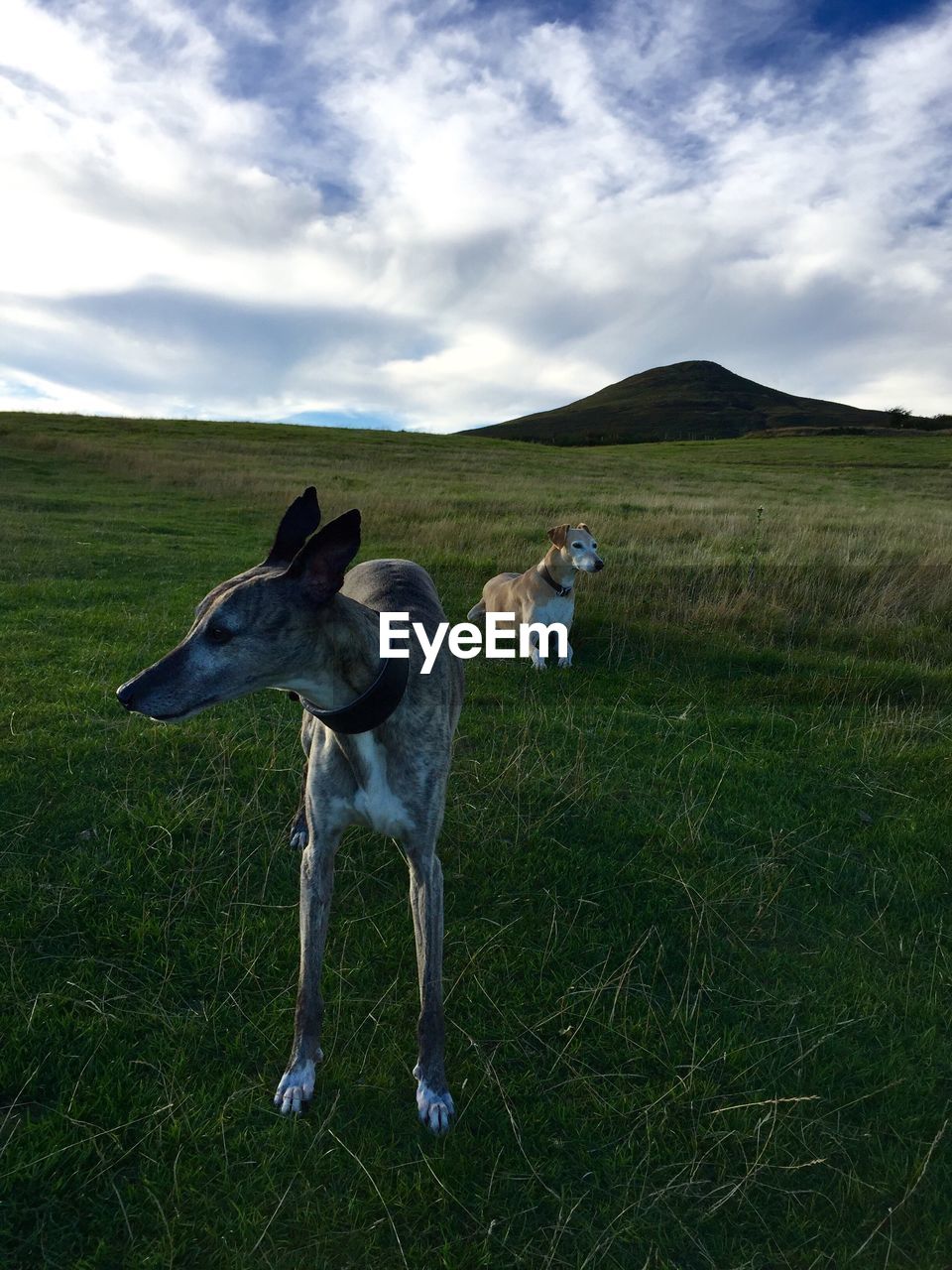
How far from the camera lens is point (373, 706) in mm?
3307

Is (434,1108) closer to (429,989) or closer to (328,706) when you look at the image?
(429,989)

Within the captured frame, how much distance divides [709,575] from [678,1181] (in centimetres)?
1009

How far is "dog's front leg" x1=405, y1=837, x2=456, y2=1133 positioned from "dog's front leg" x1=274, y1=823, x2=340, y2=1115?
16.5 inches

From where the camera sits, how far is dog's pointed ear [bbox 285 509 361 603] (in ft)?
10.6

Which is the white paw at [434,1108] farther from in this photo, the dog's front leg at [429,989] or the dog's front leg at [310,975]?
the dog's front leg at [310,975]

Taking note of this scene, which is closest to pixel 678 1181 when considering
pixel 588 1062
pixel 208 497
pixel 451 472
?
pixel 588 1062

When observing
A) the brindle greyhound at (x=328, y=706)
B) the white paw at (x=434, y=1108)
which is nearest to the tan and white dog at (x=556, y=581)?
the brindle greyhound at (x=328, y=706)

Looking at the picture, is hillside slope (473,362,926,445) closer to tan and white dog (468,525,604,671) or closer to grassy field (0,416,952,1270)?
tan and white dog (468,525,604,671)

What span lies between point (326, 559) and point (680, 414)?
123m

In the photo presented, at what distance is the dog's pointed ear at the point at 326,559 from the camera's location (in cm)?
324

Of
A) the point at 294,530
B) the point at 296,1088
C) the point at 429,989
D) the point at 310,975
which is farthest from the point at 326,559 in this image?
the point at 296,1088

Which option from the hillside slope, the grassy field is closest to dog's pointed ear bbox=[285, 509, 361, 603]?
the grassy field

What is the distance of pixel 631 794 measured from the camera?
5812 mm

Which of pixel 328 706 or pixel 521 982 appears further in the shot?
pixel 521 982
